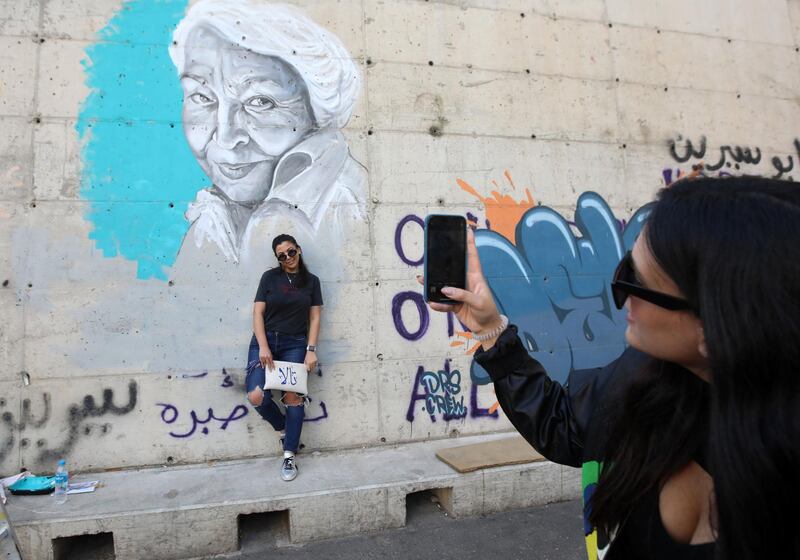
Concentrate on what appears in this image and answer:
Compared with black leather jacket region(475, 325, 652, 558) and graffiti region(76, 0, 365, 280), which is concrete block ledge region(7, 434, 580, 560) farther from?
black leather jacket region(475, 325, 652, 558)

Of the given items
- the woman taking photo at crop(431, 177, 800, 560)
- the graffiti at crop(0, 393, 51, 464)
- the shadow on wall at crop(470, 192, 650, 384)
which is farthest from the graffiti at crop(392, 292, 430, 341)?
the woman taking photo at crop(431, 177, 800, 560)

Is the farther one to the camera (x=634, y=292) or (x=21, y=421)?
(x=21, y=421)

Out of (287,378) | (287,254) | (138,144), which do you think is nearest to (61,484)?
(287,378)

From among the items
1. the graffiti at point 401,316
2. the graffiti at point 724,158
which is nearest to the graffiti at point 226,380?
the graffiti at point 401,316

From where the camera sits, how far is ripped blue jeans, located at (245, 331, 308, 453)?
407 cm

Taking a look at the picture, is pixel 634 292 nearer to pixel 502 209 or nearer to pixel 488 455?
pixel 488 455

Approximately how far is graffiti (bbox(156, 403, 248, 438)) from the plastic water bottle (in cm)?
75

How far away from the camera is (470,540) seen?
11.3ft

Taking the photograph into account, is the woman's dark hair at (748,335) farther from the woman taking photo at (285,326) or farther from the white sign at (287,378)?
the woman taking photo at (285,326)

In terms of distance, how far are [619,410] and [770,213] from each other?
1.82ft

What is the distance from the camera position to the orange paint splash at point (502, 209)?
5023mm

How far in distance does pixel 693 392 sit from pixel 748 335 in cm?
32

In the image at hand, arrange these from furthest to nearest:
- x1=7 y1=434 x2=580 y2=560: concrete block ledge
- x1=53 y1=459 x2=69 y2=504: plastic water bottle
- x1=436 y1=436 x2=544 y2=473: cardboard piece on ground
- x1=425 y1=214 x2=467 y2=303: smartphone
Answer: x1=436 y1=436 x2=544 y2=473: cardboard piece on ground, x1=53 y1=459 x2=69 y2=504: plastic water bottle, x1=7 y1=434 x2=580 y2=560: concrete block ledge, x1=425 y1=214 x2=467 y2=303: smartphone

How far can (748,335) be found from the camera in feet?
2.72
